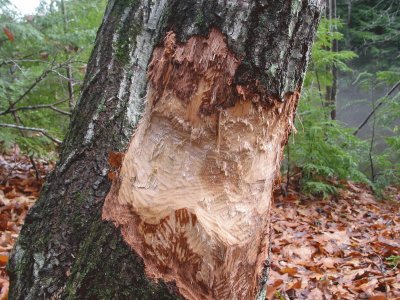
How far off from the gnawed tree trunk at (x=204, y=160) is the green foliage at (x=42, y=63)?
8.87 ft

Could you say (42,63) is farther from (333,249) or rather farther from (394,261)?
(394,261)

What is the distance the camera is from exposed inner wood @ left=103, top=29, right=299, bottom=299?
1.05 metres

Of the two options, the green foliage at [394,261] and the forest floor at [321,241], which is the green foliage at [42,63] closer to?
the forest floor at [321,241]

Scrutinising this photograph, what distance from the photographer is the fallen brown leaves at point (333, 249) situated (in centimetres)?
237

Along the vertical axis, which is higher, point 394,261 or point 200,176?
point 200,176

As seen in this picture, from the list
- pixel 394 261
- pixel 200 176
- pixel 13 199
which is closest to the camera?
pixel 200 176

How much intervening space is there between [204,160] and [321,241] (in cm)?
281

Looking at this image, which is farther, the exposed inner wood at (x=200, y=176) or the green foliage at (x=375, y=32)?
the green foliage at (x=375, y=32)

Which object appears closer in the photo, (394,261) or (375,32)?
(394,261)

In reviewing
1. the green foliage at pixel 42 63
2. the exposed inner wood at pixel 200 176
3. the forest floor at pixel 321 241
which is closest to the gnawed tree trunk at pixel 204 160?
the exposed inner wood at pixel 200 176

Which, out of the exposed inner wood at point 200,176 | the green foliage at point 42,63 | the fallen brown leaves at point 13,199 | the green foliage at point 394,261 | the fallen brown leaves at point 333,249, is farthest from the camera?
the green foliage at point 42,63

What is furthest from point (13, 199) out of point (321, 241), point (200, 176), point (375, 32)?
point (375, 32)

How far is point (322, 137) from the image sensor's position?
551 cm

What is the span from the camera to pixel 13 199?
12.4 ft
